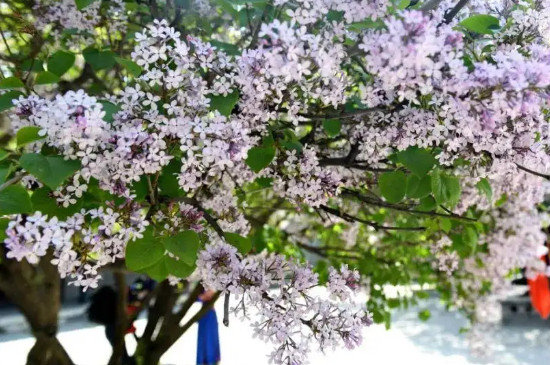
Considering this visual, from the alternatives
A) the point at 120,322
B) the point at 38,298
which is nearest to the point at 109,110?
the point at 38,298

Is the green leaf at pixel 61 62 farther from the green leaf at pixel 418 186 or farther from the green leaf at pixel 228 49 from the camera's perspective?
the green leaf at pixel 418 186

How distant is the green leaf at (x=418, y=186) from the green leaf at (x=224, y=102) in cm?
40

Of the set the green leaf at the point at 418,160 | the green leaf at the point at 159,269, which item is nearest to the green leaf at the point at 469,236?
the green leaf at the point at 418,160

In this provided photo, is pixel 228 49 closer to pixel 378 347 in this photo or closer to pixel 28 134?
pixel 28 134

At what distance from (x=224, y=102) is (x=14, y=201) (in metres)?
0.38

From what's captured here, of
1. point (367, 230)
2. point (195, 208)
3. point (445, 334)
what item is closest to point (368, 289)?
point (367, 230)

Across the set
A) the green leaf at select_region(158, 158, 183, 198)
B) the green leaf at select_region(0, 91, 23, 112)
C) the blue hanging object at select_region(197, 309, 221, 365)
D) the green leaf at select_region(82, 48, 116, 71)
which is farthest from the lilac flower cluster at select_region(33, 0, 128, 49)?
the blue hanging object at select_region(197, 309, 221, 365)

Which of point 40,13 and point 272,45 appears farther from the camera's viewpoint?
point 40,13

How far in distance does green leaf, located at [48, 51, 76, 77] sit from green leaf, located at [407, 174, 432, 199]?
0.78m

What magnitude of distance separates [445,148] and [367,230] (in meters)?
1.98

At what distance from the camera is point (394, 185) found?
1.30 metres

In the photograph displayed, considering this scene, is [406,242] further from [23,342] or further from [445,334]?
[445,334]

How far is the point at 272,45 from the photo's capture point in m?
0.96

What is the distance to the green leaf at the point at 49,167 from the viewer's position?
921 mm
